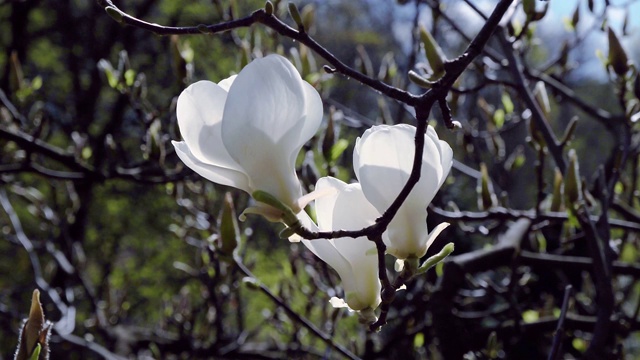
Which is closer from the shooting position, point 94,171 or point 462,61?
point 462,61

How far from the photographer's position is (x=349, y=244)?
0.50 m

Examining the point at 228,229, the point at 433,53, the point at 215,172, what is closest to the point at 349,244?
the point at 215,172

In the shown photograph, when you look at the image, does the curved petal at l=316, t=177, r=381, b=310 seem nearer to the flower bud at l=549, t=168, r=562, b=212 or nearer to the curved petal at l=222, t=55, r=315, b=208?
the curved petal at l=222, t=55, r=315, b=208

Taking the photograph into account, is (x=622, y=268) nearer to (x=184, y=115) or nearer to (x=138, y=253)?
(x=184, y=115)

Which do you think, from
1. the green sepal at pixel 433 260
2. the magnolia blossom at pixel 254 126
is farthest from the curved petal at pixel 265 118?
the green sepal at pixel 433 260

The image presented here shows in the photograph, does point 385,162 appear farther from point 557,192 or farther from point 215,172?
point 557,192

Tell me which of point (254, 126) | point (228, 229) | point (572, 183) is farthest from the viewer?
point (572, 183)

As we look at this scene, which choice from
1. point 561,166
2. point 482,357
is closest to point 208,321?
point 482,357

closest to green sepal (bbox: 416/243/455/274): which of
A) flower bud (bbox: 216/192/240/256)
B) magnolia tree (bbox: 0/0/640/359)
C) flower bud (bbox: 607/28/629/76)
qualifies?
magnolia tree (bbox: 0/0/640/359)

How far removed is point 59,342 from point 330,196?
153 centimetres

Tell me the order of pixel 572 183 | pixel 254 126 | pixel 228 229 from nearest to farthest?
pixel 254 126 → pixel 228 229 → pixel 572 183

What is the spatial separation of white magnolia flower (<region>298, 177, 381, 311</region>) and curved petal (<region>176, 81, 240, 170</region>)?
8cm

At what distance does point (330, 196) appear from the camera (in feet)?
1.60

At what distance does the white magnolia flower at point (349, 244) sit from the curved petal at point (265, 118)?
0.04 m
